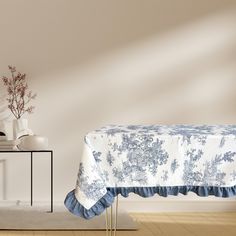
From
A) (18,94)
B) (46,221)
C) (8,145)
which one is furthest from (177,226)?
(18,94)

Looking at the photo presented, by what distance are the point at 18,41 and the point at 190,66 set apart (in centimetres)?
149

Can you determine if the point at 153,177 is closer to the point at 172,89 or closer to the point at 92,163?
the point at 92,163

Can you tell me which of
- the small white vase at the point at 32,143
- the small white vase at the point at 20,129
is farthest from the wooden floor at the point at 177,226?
the small white vase at the point at 20,129

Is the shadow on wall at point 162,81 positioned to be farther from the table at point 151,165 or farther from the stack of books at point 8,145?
the table at point 151,165

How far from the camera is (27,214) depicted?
508 centimetres

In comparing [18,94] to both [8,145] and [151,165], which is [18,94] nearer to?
[8,145]

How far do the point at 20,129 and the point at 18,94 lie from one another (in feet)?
1.13

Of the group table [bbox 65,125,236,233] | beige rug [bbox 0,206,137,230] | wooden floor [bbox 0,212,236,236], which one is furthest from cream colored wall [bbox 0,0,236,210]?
table [bbox 65,125,236,233]

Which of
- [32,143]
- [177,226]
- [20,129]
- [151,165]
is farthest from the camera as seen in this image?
[20,129]

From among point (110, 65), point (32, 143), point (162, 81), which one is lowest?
point (32, 143)

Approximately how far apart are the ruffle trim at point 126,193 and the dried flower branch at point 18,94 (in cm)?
213

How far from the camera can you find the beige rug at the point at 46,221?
466cm

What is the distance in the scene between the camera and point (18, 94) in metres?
5.44

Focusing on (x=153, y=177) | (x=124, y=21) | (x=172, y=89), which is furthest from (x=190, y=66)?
(x=153, y=177)
